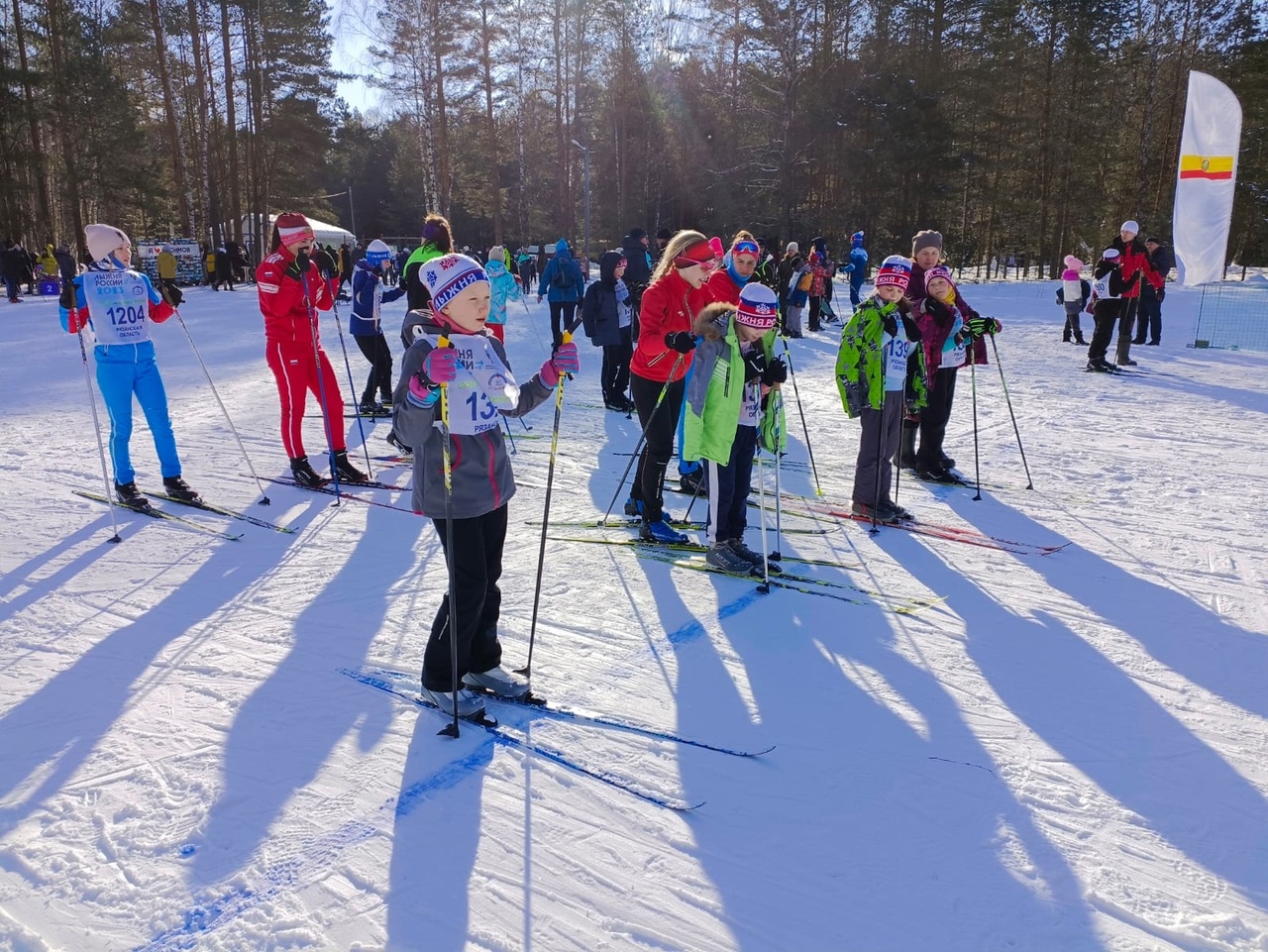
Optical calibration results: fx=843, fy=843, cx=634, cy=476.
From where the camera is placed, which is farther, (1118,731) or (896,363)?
(896,363)

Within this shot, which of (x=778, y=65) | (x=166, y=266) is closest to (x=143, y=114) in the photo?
(x=166, y=266)

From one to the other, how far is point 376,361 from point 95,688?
534cm

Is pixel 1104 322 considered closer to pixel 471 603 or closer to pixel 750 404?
pixel 750 404

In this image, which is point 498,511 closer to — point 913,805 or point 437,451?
point 437,451

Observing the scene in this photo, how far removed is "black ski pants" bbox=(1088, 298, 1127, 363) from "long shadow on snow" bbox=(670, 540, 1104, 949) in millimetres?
9189

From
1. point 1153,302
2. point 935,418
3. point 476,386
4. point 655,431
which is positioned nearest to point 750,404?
point 655,431

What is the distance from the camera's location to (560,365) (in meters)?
3.17

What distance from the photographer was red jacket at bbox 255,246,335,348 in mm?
5855

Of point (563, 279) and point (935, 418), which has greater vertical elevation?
point (563, 279)

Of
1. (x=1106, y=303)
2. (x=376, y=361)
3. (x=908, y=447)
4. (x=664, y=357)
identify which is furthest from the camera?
(x=1106, y=303)

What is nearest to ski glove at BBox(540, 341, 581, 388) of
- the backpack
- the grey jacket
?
the grey jacket

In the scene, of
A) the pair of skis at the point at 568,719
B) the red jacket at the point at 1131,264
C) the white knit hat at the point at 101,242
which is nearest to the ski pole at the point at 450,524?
the pair of skis at the point at 568,719

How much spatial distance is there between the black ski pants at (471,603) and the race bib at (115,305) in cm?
355

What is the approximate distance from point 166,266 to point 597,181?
24.3 meters
